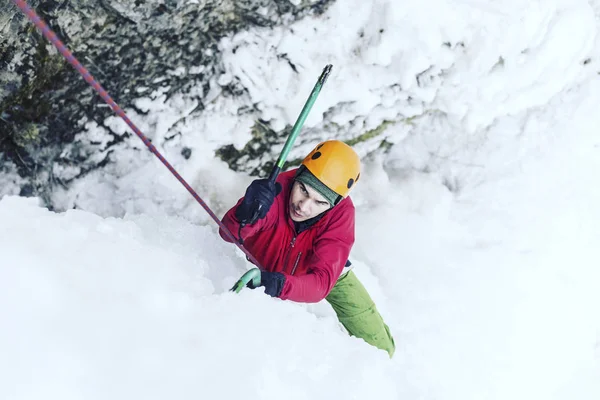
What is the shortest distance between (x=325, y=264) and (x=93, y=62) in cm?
139

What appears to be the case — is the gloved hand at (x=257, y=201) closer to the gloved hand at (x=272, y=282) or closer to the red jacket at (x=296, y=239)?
the red jacket at (x=296, y=239)

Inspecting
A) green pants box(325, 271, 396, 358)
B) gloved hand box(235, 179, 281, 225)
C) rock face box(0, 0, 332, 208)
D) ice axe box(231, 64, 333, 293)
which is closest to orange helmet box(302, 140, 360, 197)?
ice axe box(231, 64, 333, 293)

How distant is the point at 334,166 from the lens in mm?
2445

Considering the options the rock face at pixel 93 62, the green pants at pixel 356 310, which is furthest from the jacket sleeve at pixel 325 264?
the rock face at pixel 93 62

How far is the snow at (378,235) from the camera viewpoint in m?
1.74

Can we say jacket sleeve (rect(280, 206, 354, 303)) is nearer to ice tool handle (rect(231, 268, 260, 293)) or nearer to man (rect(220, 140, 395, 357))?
man (rect(220, 140, 395, 357))

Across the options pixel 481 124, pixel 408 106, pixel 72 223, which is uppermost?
pixel 72 223

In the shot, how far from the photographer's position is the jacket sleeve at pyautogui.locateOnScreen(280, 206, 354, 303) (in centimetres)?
220

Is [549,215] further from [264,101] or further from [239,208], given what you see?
[239,208]

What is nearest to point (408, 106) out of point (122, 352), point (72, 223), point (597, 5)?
point (597, 5)

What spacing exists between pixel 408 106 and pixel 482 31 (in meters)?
0.59

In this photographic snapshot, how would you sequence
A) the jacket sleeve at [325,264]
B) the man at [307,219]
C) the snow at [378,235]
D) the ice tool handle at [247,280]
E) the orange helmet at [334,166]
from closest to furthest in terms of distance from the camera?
1. the snow at [378,235]
2. the ice tool handle at [247,280]
3. the jacket sleeve at [325,264]
4. the man at [307,219]
5. the orange helmet at [334,166]

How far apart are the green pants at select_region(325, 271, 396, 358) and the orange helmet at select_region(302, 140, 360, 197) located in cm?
66

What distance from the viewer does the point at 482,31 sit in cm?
328
